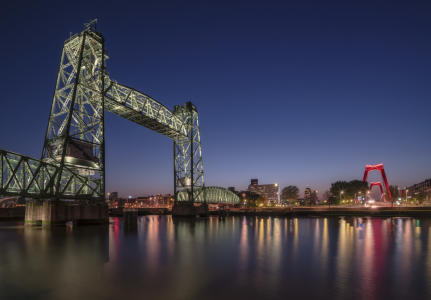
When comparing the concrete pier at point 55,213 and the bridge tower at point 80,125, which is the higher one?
the bridge tower at point 80,125

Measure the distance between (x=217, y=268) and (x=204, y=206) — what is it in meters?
43.0

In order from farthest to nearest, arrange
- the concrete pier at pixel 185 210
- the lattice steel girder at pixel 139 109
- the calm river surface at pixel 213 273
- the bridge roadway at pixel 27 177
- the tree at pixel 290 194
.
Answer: the tree at pixel 290 194 < the concrete pier at pixel 185 210 < the lattice steel girder at pixel 139 109 < the bridge roadway at pixel 27 177 < the calm river surface at pixel 213 273

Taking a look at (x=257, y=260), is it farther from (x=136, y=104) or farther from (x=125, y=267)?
(x=136, y=104)

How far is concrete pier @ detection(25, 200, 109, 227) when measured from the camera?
2477 centimetres

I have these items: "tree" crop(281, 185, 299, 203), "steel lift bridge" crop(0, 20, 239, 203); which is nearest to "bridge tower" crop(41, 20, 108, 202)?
"steel lift bridge" crop(0, 20, 239, 203)

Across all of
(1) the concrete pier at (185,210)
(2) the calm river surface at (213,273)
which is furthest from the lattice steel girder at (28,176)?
(1) the concrete pier at (185,210)

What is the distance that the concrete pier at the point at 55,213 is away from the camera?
24.8 meters

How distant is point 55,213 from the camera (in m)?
24.9

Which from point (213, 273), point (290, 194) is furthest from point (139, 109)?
point (290, 194)

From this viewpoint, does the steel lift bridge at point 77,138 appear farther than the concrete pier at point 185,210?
No

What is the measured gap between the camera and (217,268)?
33.8ft

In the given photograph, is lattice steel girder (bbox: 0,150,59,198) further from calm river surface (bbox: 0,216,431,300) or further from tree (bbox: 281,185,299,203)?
tree (bbox: 281,185,299,203)

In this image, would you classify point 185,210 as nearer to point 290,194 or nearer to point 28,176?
point 28,176

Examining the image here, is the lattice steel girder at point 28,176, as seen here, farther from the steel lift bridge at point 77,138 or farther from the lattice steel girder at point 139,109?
the lattice steel girder at point 139,109
